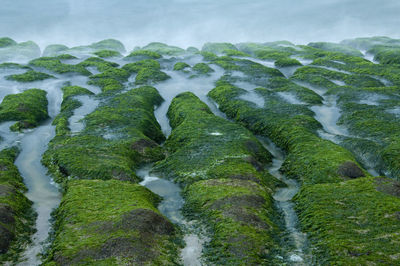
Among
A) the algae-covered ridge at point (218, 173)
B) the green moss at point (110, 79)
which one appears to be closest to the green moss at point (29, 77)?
the algae-covered ridge at point (218, 173)

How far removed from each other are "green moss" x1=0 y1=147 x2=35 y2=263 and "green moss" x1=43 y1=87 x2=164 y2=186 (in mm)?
2360

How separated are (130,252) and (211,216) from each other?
4.01 metres

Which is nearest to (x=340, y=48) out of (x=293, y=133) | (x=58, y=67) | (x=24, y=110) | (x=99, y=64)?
(x=99, y=64)

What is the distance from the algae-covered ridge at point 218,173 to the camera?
11398mm

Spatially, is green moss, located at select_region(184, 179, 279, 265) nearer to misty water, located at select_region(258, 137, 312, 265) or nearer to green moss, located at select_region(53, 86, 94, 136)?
misty water, located at select_region(258, 137, 312, 265)

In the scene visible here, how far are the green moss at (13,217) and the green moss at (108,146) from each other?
7.74 feet

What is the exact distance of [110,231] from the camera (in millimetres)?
11773

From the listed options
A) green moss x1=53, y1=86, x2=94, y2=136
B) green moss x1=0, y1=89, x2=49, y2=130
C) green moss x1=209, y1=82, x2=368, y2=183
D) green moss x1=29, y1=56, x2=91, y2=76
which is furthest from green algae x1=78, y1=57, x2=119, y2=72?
green moss x1=209, y1=82, x2=368, y2=183

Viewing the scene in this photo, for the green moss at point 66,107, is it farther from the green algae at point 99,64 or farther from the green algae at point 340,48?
the green algae at point 340,48

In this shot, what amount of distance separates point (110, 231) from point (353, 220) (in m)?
9.38

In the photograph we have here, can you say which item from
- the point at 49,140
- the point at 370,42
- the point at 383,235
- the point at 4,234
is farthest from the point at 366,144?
the point at 370,42

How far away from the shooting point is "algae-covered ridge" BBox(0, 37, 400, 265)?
1140 centimetres

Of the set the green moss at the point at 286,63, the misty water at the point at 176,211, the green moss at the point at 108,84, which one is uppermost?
the green moss at the point at 286,63

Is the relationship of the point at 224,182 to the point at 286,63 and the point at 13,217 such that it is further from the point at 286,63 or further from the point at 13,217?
the point at 286,63
